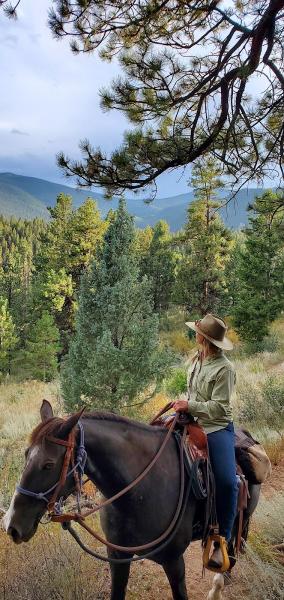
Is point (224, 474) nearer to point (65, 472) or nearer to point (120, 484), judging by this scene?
point (120, 484)

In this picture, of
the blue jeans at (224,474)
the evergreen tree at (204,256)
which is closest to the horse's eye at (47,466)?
the blue jeans at (224,474)

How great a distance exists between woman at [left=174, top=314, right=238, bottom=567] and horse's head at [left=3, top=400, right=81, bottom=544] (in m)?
1.23

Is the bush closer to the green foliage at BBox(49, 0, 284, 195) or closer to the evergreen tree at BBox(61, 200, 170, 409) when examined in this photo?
the evergreen tree at BBox(61, 200, 170, 409)

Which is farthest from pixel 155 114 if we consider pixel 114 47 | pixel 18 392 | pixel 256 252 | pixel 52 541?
pixel 256 252

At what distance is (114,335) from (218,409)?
23.8 feet

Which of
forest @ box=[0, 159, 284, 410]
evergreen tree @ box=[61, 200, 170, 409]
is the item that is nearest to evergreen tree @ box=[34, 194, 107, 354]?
forest @ box=[0, 159, 284, 410]

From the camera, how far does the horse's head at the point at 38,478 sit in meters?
2.72

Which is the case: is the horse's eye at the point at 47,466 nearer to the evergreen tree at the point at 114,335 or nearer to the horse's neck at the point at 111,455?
the horse's neck at the point at 111,455

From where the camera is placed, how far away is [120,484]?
10.5 feet

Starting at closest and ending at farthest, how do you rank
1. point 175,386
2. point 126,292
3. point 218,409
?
point 218,409 < point 126,292 < point 175,386

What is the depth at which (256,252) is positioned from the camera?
2442 centimetres

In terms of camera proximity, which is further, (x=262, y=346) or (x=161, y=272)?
(x=161, y=272)

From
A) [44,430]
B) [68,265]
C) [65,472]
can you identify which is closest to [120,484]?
[65,472]

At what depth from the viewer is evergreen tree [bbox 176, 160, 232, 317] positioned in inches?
1050
